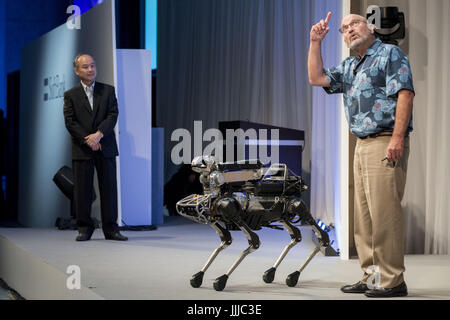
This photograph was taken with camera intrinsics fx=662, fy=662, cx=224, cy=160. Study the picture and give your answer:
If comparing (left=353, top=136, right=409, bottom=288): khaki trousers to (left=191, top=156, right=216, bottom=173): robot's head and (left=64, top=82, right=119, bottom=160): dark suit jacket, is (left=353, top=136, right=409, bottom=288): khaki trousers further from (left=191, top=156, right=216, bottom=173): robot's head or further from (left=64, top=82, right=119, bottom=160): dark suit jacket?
(left=64, top=82, right=119, bottom=160): dark suit jacket

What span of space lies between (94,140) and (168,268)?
57.2 inches

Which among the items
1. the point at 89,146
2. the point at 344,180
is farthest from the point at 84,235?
the point at 344,180

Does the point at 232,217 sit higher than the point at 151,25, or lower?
lower

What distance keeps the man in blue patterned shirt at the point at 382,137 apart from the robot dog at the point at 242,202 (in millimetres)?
311

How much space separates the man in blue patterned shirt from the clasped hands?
7.56ft

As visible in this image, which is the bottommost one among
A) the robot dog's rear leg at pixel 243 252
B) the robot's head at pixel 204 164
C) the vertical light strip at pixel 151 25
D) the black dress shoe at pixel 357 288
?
the black dress shoe at pixel 357 288

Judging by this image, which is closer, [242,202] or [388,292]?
[388,292]

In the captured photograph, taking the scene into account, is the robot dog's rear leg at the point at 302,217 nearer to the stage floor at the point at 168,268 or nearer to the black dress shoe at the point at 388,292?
the stage floor at the point at 168,268

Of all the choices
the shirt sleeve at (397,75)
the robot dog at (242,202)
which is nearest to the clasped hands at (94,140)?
the robot dog at (242,202)

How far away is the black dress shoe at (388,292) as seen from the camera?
2.71 meters

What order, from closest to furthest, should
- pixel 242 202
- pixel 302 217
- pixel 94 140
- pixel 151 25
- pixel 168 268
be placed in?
pixel 242 202 < pixel 302 217 < pixel 168 268 < pixel 94 140 < pixel 151 25

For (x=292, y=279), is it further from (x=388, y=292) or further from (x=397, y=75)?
(x=397, y=75)

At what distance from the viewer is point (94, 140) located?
4.65 meters
